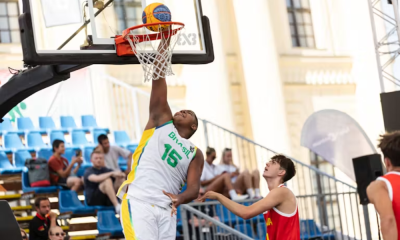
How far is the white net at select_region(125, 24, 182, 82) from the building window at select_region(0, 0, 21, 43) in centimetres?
1263

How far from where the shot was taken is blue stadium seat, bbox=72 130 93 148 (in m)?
14.1

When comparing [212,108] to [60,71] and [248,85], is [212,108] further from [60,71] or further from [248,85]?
[60,71]

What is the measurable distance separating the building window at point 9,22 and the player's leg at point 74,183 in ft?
25.6

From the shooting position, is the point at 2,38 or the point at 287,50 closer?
the point at 2,38

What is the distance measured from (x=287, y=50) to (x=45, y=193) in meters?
11.4

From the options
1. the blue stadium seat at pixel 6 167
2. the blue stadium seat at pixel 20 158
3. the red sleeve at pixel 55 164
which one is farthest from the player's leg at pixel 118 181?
the blue stadium seat at pixel 20 158

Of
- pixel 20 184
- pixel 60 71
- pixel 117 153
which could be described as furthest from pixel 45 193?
pixel 60 71

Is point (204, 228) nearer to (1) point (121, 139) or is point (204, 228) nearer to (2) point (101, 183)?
(2) point (101, 183)

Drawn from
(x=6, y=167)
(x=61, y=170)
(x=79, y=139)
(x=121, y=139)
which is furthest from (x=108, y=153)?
(x=121, y=139)

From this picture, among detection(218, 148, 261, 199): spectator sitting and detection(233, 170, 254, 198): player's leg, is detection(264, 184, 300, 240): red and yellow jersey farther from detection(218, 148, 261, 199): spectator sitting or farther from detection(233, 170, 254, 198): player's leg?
detection(233, 170, 254, 198): player's leg

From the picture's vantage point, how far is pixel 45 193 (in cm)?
1153

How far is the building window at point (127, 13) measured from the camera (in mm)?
6754

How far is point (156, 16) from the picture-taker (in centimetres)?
618

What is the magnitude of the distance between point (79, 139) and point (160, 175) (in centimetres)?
884
